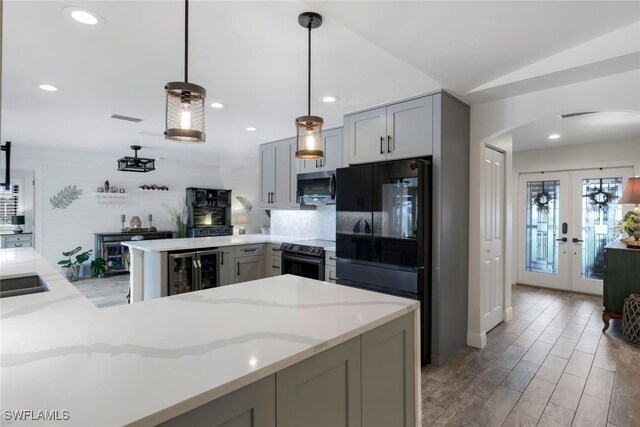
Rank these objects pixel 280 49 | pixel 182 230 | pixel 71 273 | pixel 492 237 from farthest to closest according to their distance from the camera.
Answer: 1. pixel 182 230
2. pixel 71 273
3. pixel 492 237
4. pixel 280 49

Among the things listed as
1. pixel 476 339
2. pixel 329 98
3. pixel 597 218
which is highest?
pixel 329 98

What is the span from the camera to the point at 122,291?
554 centimetres

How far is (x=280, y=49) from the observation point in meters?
2.31

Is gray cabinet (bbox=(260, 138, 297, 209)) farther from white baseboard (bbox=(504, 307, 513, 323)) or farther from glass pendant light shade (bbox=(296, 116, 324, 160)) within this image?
white baseboard (bbox=(504, 307, 513, 323))

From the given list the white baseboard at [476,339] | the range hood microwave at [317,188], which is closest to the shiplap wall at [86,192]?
the range hood microwave at [317,188]

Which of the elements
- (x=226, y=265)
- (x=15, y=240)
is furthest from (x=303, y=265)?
(x=15, y=240)

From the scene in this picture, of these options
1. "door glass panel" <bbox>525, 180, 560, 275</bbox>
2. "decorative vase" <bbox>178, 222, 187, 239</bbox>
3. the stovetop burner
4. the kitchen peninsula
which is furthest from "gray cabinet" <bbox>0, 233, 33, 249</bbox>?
"door glass panel" <bbox>525, 180, 560, 275</bbox>

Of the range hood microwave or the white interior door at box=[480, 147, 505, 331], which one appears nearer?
the white interior door at box=[480, 147, 505, 331]

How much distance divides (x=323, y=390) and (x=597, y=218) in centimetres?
594

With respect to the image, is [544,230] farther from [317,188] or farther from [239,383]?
[239,383]

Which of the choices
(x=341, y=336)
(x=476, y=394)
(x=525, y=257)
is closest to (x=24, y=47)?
(x=341, y=336)

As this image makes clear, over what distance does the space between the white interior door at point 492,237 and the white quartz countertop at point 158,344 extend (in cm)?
212

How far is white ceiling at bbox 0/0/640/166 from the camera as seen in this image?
6.16ft

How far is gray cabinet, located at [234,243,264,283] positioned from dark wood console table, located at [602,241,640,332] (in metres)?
4.02
